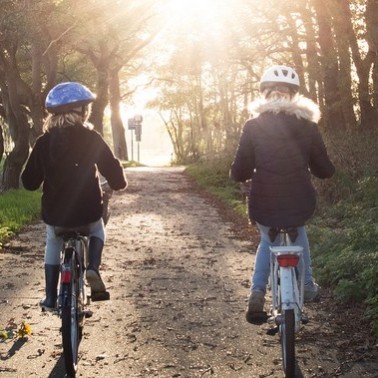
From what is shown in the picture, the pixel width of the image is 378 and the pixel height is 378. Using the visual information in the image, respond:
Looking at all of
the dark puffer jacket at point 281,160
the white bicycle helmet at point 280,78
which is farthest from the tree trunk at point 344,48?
the dark puffer jacket at point 281,160

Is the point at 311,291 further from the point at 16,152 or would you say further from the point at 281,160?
the point at 16,152

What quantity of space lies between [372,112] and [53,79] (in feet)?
29.3

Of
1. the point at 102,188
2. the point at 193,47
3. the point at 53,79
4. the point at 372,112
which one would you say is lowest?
the point at 102,188

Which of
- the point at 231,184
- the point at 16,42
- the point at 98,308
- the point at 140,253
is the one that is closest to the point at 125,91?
the point at 231,184

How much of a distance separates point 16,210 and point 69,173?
374 inches

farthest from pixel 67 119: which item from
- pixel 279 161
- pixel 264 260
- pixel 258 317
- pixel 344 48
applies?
pixel 344 48

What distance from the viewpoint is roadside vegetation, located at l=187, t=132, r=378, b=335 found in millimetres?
6863

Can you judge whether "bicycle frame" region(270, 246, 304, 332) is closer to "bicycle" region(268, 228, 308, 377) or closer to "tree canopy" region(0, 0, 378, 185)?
"bicycle" region(268, 228, 308, 377)

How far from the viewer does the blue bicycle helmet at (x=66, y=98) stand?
485 cm

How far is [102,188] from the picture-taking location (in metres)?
5.18

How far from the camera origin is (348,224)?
11.0 m

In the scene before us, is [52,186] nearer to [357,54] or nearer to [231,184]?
[357,54]

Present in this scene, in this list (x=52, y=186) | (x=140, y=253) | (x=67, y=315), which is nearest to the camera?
(x=67, y=315)

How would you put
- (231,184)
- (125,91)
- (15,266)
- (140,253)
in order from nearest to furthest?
(15,266)
(140,253)
(231,184)
(125,91)
